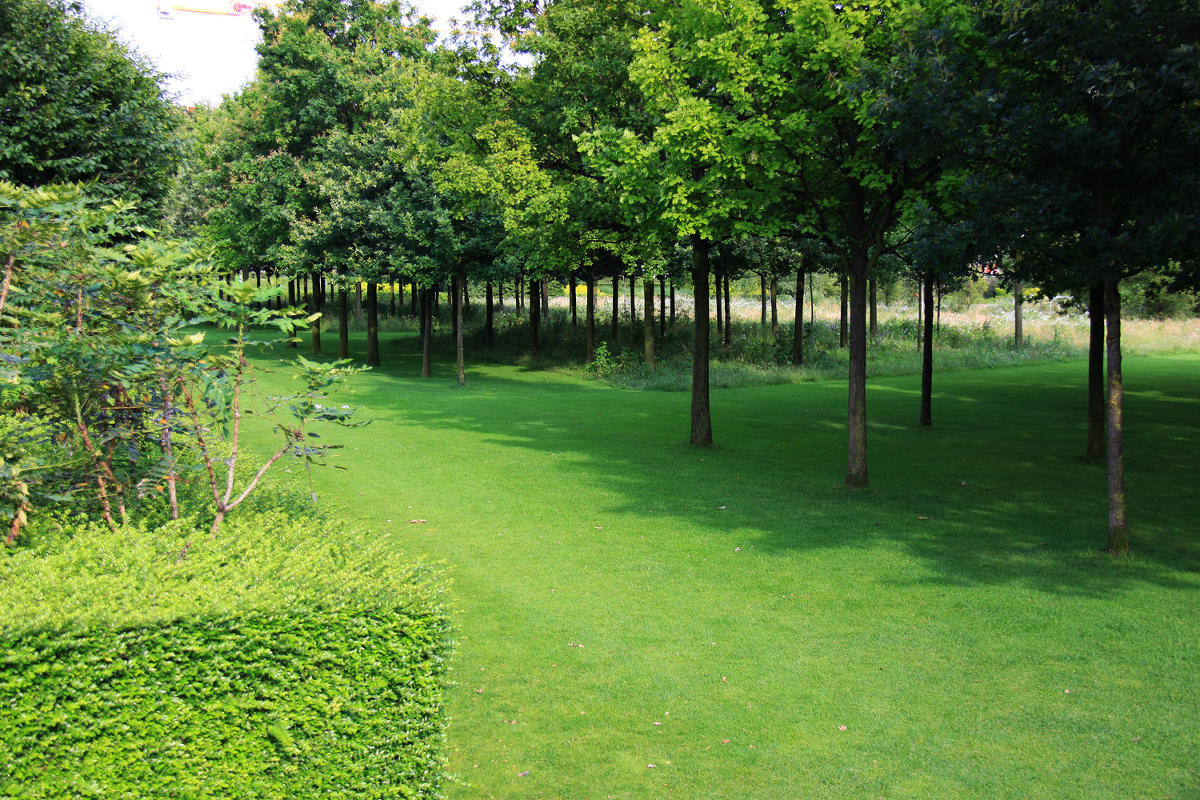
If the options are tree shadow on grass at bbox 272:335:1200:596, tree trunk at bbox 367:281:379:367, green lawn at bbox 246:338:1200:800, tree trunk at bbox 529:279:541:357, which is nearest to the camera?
green lawn at bbox 246:338:1200:800

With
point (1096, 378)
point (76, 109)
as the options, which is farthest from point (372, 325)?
point (1096, 378)

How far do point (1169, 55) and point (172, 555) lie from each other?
9.94 meters

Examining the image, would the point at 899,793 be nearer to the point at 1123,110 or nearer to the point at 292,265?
the point at 1123,110

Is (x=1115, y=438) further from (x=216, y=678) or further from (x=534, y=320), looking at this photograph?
(x=534, y=320)

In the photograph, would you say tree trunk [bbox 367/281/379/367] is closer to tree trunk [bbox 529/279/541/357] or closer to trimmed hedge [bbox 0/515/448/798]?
tree trunk [bbox 529/279/541/357]

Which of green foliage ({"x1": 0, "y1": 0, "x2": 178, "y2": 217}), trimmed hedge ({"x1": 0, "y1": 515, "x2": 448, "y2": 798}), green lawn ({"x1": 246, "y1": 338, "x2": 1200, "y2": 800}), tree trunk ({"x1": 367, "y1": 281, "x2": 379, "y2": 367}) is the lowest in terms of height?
green lawn ({"x1": 246, "y1": 338, "x2": 1200, "y2": 800})

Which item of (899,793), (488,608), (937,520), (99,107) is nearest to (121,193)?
(99,107)

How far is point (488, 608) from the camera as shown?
830cm

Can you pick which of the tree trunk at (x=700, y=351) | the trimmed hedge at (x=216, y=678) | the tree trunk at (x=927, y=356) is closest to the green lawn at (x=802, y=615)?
the tree trunk at (x=700, y=351)

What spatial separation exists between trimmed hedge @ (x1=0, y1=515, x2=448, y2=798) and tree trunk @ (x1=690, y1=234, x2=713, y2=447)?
11.8 m

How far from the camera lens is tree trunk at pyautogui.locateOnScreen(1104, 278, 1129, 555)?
963cm

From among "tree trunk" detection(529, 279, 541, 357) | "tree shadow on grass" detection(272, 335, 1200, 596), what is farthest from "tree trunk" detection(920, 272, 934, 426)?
"tree trunk" detection(529, 279, 541, 357)

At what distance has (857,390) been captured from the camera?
43.1 feet

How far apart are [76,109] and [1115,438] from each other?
625 inches
